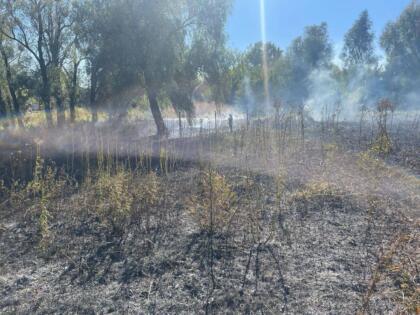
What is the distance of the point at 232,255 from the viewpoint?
9.41ft

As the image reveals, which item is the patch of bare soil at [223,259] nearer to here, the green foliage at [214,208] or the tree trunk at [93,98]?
the green foliage at [214,208]

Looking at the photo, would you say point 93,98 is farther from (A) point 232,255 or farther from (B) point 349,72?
(B) point 349,72

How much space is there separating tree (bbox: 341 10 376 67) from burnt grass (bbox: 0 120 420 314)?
34.1 metres

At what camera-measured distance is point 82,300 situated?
2361 millimetres

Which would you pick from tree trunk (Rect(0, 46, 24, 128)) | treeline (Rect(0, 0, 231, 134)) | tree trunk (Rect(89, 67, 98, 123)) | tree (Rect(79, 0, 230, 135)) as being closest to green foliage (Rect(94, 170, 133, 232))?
tree (Rect(79, 0, 230, 135))

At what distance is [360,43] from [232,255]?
36.6 meters

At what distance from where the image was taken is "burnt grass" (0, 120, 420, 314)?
7.53 feet

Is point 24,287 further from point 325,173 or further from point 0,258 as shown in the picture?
point 325,173

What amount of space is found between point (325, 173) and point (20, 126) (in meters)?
10.6

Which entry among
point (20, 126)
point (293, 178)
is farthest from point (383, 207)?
point (20, 126)

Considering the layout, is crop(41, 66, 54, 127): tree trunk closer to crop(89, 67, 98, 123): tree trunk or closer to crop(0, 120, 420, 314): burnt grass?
crop(89, 67, 98, 123): tree trunk

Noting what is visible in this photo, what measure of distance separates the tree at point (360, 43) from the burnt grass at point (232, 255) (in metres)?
34.1

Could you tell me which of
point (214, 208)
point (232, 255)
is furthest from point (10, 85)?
point (232, 255)

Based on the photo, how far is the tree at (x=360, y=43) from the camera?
34.2 m
